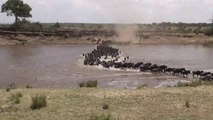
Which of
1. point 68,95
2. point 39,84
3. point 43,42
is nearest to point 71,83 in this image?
point 39,84

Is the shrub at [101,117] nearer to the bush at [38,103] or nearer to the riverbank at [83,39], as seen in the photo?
the bush at [38,103]

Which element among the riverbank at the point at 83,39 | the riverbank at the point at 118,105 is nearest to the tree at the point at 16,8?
the riverbank at the point at 83,39

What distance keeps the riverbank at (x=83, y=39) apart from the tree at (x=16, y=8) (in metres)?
9.48

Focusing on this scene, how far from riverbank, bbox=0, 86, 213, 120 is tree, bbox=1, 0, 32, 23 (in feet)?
255

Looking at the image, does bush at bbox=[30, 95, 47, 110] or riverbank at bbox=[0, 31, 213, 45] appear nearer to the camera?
bush at bbox=[30, 95, 47, 110]

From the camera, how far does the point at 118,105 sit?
18328mm

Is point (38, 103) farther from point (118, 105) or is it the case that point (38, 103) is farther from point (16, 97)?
point (118, 105)

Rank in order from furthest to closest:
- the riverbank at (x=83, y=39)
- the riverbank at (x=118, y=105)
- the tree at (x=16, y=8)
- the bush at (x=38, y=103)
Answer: the tree at (x=16, y=8), the riverbank at (x=83, y=39), the bush at (x=38, y=103), the riverbank at (x=118, y=105)

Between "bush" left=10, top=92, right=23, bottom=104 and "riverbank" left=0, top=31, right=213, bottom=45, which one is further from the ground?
"riverbank" left=0, top=31, right=213, bottom=45

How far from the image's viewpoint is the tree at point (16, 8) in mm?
97125

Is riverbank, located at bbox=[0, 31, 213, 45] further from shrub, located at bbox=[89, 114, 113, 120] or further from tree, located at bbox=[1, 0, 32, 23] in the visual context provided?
shrub, located at bbox=[89, 114, 113, 120]

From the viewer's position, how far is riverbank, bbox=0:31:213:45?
85.9 m

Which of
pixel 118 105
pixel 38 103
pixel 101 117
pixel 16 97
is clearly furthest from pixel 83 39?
pixel 101 117

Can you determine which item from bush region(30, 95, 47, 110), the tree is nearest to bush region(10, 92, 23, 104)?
bush region(30, 95, 47, 110)
